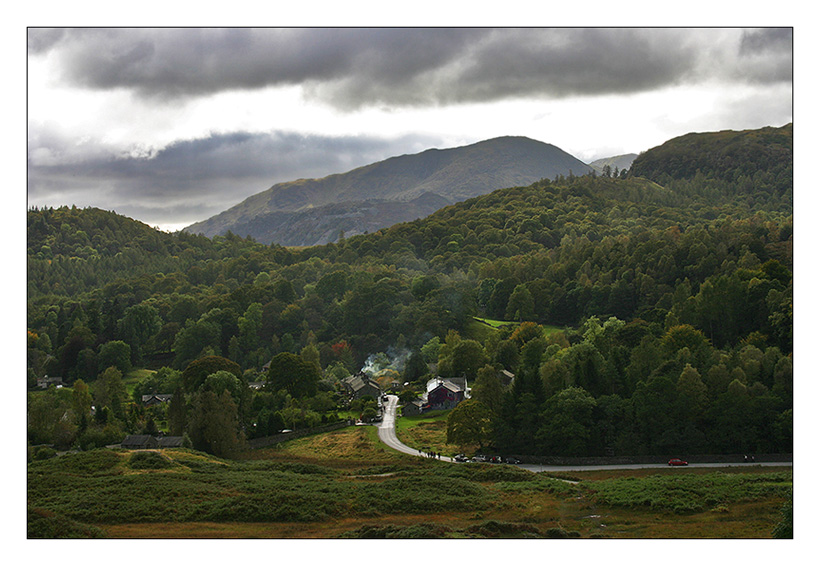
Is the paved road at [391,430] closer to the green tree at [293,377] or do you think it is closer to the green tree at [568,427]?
the green tree at [568,427]

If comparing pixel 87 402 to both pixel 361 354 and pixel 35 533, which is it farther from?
pixel 361 354

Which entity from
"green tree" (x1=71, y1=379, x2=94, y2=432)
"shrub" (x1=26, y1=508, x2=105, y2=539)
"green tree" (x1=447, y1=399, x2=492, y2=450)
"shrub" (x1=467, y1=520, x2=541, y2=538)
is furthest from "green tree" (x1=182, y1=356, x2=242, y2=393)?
"shrub" (x1=467, y1=520, x2=541, y2=538)

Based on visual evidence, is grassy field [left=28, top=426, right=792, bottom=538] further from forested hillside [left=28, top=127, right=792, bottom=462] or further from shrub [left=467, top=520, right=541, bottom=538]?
forested hillside [left=28, top=127, right=792, bottom=462]

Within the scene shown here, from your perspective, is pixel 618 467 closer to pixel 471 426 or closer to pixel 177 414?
pixel 471 426

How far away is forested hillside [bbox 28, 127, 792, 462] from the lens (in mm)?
38406

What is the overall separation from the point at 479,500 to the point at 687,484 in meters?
8.70

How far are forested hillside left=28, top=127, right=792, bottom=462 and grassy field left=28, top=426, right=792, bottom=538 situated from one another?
21.0 ft

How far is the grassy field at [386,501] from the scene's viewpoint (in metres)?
23.2

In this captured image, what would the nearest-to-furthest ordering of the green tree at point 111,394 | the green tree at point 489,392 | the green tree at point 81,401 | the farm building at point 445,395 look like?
the green tree at point 489,392 < the green tree at point 81,401 < the green tree at point 111,394 < the farm building at point 445,395

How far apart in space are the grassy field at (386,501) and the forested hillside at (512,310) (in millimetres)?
6399

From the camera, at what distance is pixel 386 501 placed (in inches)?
1042

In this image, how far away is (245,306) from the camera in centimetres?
9562

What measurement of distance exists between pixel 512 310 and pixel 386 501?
6054 centimetres

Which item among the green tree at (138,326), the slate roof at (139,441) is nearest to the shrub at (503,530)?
the slate roof at (139,441)
